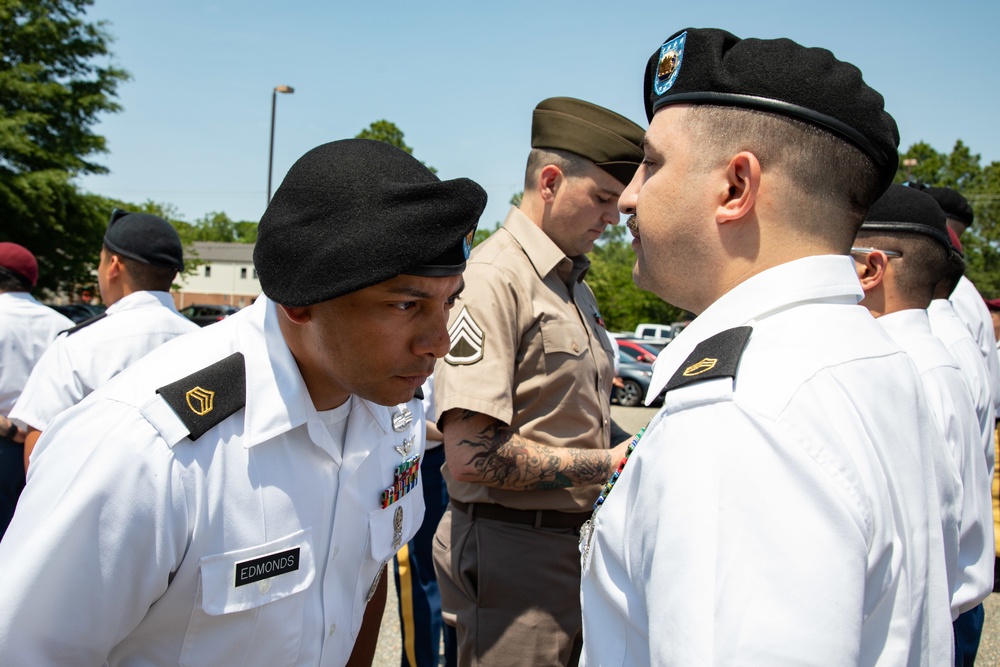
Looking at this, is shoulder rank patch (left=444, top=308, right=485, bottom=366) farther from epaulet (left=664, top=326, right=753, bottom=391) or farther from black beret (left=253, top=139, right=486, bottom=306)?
epaulet (left=664, top=326, right=753, bottom=391)

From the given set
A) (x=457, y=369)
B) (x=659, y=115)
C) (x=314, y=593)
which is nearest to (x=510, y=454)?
(x=457, y=369)

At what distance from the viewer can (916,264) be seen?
9.18ft

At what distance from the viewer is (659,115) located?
1.53m

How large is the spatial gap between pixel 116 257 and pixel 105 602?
3098 mm

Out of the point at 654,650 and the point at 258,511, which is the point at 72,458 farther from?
the point at 654,650

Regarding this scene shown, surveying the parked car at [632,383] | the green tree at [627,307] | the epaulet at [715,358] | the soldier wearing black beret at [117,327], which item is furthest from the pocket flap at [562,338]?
the green tree at [627,307]

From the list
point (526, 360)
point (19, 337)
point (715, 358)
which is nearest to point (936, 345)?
point (526, 360)

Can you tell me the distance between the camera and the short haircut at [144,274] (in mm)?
3979

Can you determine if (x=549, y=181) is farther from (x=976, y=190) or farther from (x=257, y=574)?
(x=976, y=190)

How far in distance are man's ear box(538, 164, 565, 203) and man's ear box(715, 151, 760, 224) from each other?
1638 millimetres

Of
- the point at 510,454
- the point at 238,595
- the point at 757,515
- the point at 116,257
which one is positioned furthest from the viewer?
the point at 116,257

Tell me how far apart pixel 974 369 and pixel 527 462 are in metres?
2.19

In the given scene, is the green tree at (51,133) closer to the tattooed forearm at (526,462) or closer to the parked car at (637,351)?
the parked car at (637,351)

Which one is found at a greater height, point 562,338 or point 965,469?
point 562,338
